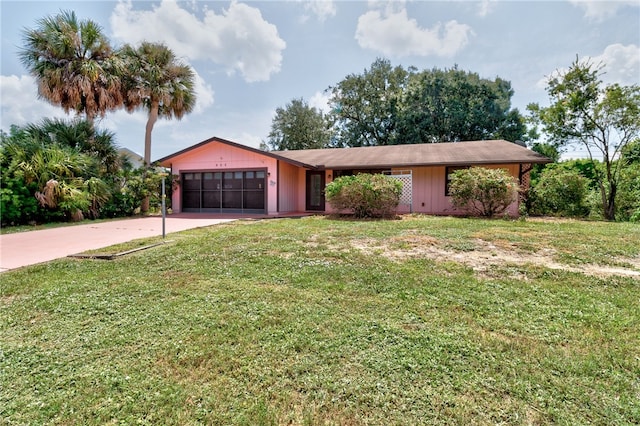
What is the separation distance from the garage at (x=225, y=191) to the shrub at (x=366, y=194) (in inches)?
156

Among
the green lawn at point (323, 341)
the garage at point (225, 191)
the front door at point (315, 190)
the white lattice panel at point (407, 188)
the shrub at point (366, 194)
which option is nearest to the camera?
the green lawn at point (323, 341)

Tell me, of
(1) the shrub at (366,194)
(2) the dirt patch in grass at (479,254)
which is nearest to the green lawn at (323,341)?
(2) the dirt patch in grass at (479,254)

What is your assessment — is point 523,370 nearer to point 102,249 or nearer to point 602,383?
point 602,383

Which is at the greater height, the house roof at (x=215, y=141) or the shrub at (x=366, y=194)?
the house roof at (x=215, y=141)

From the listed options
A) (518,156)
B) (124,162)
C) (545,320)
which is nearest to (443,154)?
(518,156)

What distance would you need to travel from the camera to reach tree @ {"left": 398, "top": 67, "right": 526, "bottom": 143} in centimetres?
2233

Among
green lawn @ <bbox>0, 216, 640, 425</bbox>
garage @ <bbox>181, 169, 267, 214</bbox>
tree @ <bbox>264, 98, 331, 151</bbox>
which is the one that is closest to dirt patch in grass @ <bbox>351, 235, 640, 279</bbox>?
green lawn @ <bbox>0, 216, 640, 425</bbox>

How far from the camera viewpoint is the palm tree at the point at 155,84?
49.0ft

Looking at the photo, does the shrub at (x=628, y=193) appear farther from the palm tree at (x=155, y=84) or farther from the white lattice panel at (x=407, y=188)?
the palm tree at (x=155, y=84)

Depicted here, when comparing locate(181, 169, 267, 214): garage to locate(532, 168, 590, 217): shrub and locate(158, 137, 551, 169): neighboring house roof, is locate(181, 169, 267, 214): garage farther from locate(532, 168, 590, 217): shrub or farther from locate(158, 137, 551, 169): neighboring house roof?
locate(532, 168, 590, 217): shrub

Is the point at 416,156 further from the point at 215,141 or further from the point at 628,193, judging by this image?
the point at 215,141

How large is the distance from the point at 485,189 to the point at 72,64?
17.5 metres

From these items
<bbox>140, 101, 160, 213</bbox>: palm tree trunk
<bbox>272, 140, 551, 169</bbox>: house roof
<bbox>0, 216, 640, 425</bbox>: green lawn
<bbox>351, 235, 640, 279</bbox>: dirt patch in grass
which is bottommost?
<bbox>0, 216, 640, 425</bbox>: green lawn

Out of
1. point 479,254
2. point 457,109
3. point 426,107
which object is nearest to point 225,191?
point 479,254
